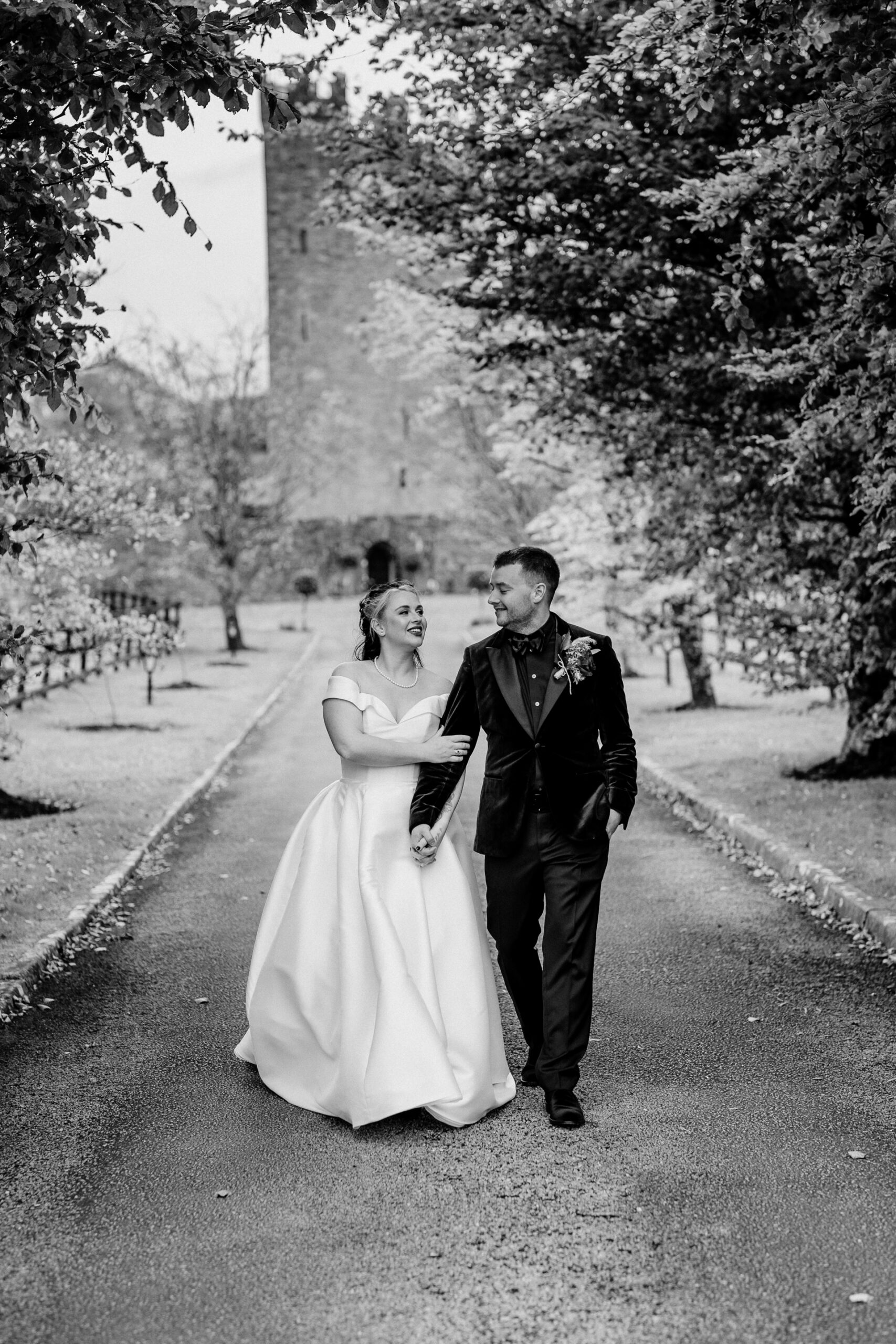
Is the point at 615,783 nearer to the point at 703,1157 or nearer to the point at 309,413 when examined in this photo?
the point at 703,1157

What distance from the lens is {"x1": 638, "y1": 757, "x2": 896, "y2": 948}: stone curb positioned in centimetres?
830

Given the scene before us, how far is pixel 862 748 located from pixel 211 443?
82.3 feet

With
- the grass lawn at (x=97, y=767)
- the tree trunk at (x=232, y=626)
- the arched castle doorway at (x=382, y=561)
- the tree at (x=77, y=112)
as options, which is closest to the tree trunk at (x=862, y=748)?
the grass lawn at (x=97, y=767)

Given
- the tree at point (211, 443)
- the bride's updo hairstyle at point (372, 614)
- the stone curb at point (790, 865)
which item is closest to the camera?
the bride's updo hairstyle at point (372, 614)

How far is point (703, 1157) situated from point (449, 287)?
10.1 metres

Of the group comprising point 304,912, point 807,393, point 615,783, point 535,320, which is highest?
point 535,320

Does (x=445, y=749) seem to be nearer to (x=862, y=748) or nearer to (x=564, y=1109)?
(x=564, y=1109)

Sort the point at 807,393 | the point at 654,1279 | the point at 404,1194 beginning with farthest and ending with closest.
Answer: the point at 807,393 < the point at 404,1194 < the point at 654,1279

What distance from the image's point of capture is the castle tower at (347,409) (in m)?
68.6

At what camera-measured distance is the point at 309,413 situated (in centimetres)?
4831

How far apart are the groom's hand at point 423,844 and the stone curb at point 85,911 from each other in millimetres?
2664

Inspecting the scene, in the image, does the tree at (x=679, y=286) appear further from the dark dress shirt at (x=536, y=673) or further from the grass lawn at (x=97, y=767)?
the grass lawn at (x=97, y=767)

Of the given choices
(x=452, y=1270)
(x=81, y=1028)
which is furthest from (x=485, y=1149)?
(x=81, y=1028)

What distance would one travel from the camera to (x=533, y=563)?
5344mm
